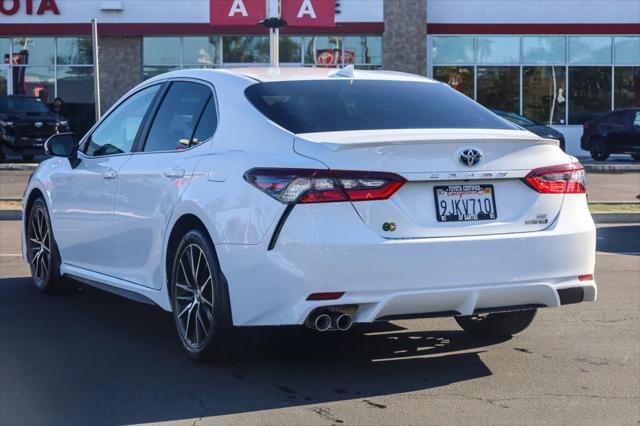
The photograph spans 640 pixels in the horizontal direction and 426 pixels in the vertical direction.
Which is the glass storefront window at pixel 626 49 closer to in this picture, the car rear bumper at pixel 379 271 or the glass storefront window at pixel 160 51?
the glass storefront window at pixel 160 51

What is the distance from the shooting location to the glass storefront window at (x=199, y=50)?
Result: 34594 millimetres

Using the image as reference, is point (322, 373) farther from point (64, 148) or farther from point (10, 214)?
point (10, 214)

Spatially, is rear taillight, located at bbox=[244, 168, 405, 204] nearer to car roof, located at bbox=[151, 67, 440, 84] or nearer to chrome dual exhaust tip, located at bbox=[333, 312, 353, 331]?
chrome dual exhaust tip, located at bbox=[333, 312, 353, 331]

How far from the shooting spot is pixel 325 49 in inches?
1358

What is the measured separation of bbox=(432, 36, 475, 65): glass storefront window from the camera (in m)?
35.2

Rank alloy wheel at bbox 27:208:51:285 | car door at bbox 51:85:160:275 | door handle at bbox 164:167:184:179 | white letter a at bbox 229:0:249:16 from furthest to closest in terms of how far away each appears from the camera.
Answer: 1. white letter a at bbox 229:0:249:16
2. alloy wheel at bbox 27:208:51:285
3. car door at bbox 51:85:160:275
4. door handle at bbox 164:167:184:179

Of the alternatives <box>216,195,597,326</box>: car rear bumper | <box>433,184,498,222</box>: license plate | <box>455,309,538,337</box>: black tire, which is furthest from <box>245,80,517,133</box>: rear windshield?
<box>455,309,538,337</box>: black tire

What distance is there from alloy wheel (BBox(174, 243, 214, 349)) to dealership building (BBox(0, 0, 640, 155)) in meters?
28.1

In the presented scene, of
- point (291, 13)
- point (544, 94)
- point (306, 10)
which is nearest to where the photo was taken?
point (291, 13)

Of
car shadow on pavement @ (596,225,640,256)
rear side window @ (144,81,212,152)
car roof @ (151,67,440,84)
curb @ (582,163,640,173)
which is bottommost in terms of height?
car shadow on pavement @ (596,225,640,256)

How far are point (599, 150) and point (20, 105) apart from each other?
52.7ft

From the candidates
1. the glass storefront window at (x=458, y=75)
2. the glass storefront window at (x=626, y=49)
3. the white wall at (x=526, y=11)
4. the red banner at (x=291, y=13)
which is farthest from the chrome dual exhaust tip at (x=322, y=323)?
the glass storefront window at (x=626, y=49)

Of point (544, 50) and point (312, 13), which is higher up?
point (312, 13)

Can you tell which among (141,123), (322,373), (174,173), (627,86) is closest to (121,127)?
(141,123)
